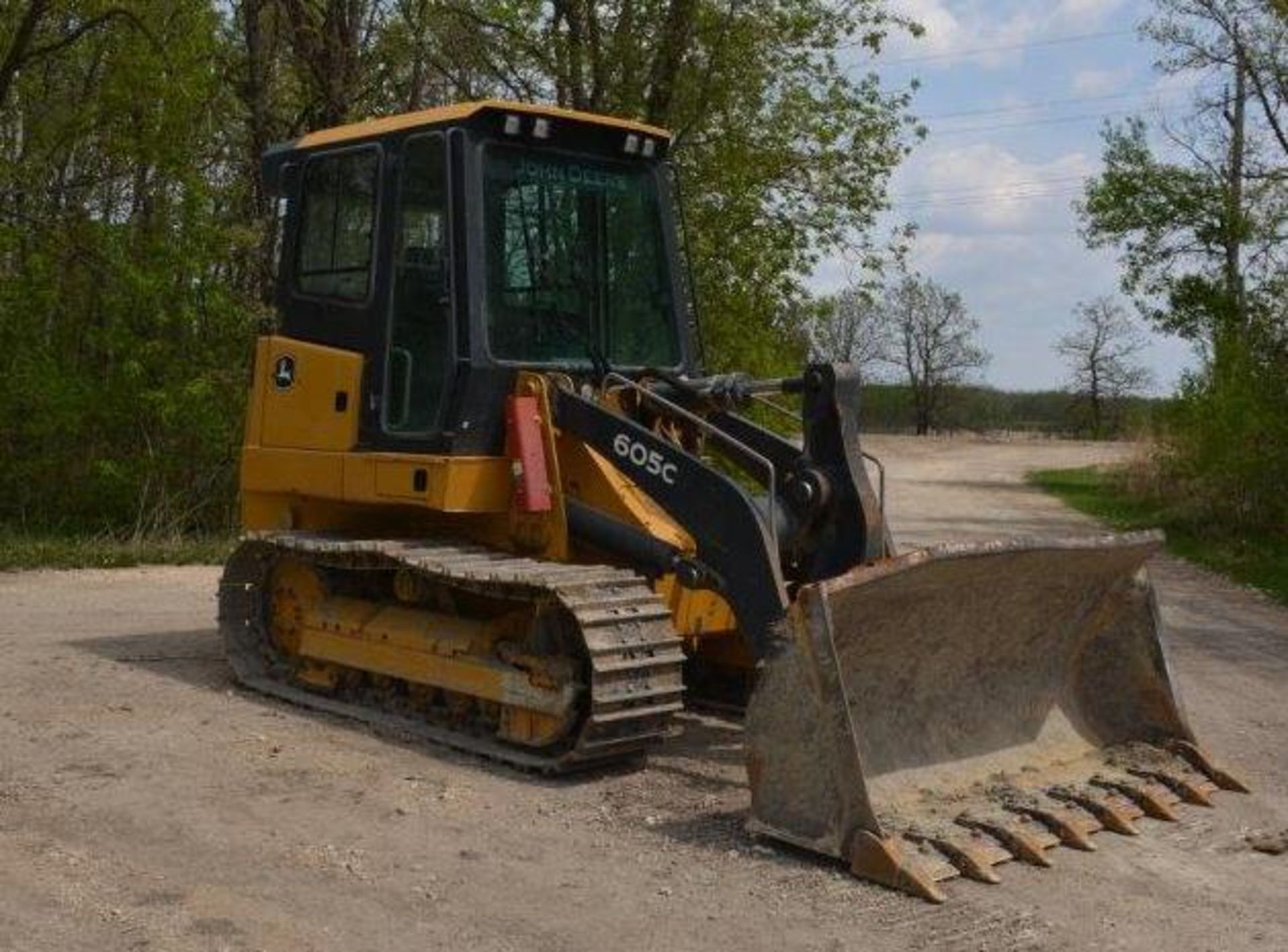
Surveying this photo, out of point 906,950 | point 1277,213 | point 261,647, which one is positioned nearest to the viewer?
point 906,950

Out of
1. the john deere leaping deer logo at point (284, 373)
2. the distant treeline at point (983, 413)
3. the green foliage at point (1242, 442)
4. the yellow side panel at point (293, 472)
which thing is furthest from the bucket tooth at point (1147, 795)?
the distant treeline at point (983, 413)

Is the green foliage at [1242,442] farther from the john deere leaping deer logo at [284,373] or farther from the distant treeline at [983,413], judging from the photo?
the distant treeline at [983,413]

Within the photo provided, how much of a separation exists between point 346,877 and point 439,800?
3.37 feet

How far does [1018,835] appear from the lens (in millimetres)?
5840

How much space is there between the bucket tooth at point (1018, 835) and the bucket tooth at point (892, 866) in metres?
0.43

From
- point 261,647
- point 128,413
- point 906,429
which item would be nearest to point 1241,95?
point 128,413

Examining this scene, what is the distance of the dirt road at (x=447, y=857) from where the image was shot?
4.98 metres

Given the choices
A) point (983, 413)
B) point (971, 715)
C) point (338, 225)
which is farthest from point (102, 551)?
point (983, 413)

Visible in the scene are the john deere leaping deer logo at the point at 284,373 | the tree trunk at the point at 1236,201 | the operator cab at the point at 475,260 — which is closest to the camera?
the operator cab at the point at 475,260

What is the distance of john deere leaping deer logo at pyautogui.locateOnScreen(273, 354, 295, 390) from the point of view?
8.47 m

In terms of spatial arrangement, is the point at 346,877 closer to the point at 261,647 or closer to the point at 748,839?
the point at 748,839

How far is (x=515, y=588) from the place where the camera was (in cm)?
699

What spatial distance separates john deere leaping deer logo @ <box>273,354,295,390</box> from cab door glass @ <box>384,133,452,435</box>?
0.82m

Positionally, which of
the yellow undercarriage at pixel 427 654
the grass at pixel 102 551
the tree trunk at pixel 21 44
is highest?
the tree trunk at pixel 21 44
